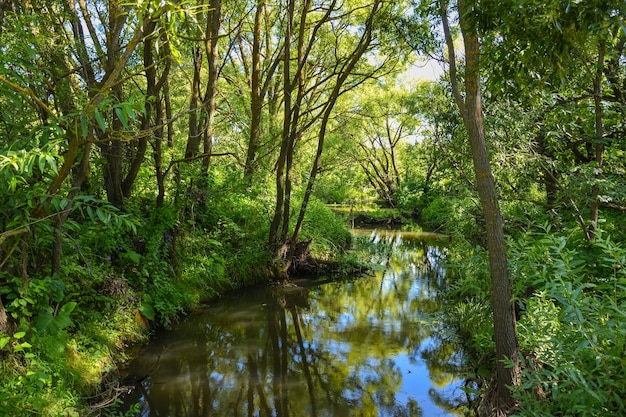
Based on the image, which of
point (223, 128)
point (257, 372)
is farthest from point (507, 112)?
point (223, 128)

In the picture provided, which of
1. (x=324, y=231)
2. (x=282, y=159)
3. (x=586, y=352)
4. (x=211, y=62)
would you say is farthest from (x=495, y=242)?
(x=324, y=231)

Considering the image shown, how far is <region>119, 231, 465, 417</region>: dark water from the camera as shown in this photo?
474cm

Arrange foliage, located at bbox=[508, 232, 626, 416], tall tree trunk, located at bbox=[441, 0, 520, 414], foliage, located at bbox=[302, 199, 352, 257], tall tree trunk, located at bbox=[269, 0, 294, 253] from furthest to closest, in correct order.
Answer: foliage, located at bbox=[302, 199, 352, 257]
tall tree trunk, located at bbox=[269, 0, 294, 253]
tall tree trunk, located at bbox=[441, 0, 520, 414]
foliage, located at bbox=[508, 232, 626, 416]

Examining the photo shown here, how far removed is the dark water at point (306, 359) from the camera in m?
4.74

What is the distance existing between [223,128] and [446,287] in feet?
30.1

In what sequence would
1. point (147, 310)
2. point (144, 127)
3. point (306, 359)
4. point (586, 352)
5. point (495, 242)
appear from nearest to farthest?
point (586, 352), point (495, 242), point (306, 359), point (147, 310), point (144, 127)

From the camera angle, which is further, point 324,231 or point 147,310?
point 324,231

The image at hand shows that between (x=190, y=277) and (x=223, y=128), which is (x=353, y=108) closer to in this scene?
(x=223, y=128)

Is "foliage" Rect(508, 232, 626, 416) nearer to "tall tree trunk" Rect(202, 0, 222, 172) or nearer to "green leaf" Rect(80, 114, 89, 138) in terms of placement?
"green leaf" Rect(80, 114, 89, 138)

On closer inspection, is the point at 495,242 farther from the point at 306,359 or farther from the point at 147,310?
the point at 147,310

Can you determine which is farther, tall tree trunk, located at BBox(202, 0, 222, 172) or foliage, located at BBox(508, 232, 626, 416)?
tall tree trunk, located at BBox(202, 0, 222, 172)

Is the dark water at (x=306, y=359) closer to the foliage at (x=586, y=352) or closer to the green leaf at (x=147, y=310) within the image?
the green leaf at (x=147, y=310)

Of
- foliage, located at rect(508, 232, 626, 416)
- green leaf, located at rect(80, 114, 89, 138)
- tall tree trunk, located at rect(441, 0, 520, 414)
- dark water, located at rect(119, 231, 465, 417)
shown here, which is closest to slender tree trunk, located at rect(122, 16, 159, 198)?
dark water, located at rect(119, 231, 465, 417)

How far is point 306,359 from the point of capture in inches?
239
